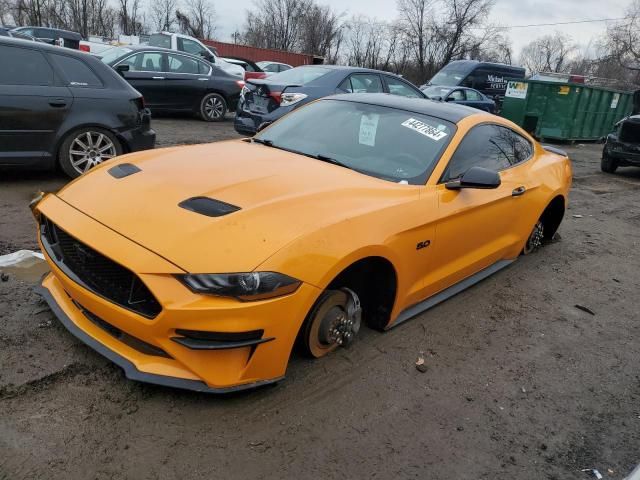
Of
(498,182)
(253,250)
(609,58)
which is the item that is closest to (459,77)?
(498,182)

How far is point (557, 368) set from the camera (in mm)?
3410

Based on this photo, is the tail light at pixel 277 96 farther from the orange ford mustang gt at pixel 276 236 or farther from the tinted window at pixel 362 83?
the orange ford mustang gt at pixel 276 236

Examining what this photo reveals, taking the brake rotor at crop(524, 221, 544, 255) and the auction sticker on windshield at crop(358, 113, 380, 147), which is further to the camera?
the brake rotor at crop(524, 221, 544, 255)

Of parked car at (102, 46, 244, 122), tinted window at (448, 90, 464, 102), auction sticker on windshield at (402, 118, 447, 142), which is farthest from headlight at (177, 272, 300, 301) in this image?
tinted window at (448, 90, 464, 102)

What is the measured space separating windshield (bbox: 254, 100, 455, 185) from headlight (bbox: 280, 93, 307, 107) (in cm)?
445

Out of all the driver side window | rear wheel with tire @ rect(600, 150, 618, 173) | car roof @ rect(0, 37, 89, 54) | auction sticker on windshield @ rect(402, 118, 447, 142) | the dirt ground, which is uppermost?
car roof @ rect(0, 37, 89, 54)

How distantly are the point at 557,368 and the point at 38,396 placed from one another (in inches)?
119

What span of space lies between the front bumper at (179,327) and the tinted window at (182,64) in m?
9.82

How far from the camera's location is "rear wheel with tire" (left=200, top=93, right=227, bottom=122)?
40.2 ft

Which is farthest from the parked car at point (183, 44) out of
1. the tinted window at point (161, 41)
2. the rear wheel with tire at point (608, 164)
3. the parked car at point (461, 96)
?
the rear wheel with tire at point (608, 164)

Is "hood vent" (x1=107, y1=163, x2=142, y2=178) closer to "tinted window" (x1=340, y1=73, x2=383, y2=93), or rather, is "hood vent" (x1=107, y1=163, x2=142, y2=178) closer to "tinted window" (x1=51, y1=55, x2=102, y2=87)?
"tinted window" (x1=51, y1=55, x2=102, y2=87)

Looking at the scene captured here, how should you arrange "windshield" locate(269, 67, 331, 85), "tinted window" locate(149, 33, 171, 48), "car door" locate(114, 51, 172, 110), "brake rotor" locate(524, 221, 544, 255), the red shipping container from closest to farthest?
"brake rotor" locate(524, 221, 544, 255), "windshield" locate(269, 67, 331, 85), "car door" locate(114, 51, 172, 110), "tinted window" locate(149, 33, 171, 48), the red shipping container

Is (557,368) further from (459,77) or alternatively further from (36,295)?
(459,77)

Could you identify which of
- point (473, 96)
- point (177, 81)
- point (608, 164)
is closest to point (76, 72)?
point (177, 81)
